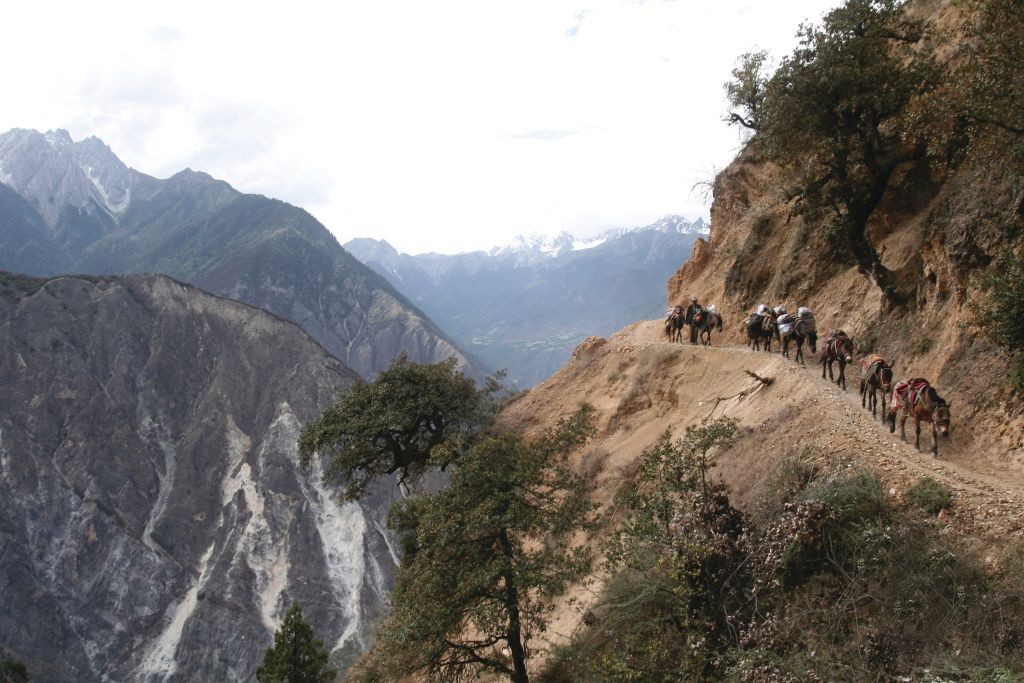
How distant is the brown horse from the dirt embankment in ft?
0.95

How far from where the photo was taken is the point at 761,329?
23.5 metres

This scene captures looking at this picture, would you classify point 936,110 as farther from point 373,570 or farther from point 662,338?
point 373,570

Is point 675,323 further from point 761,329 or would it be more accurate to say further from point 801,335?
point 801,335

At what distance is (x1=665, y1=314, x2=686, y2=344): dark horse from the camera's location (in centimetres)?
2783

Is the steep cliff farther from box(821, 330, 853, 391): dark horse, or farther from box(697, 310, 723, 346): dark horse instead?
box(697, 310, 723, 346): dark horse

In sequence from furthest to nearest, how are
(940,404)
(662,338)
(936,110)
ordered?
1. (662,338)
2. (936,110)
3. (940,404)

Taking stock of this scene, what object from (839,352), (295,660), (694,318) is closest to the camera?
(839,352)

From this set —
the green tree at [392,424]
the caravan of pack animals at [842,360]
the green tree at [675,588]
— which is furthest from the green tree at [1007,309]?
the green tree at [392,424]

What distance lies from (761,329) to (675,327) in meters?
4.97

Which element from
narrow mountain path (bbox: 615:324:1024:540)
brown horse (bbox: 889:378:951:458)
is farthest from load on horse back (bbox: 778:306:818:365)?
brown horse (bbox: 889:378:951:458)

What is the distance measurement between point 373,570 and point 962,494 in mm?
79406

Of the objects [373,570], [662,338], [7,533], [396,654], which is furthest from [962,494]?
[7,533]

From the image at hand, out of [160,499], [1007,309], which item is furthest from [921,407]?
[160,499]

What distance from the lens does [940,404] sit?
43.3 feet
